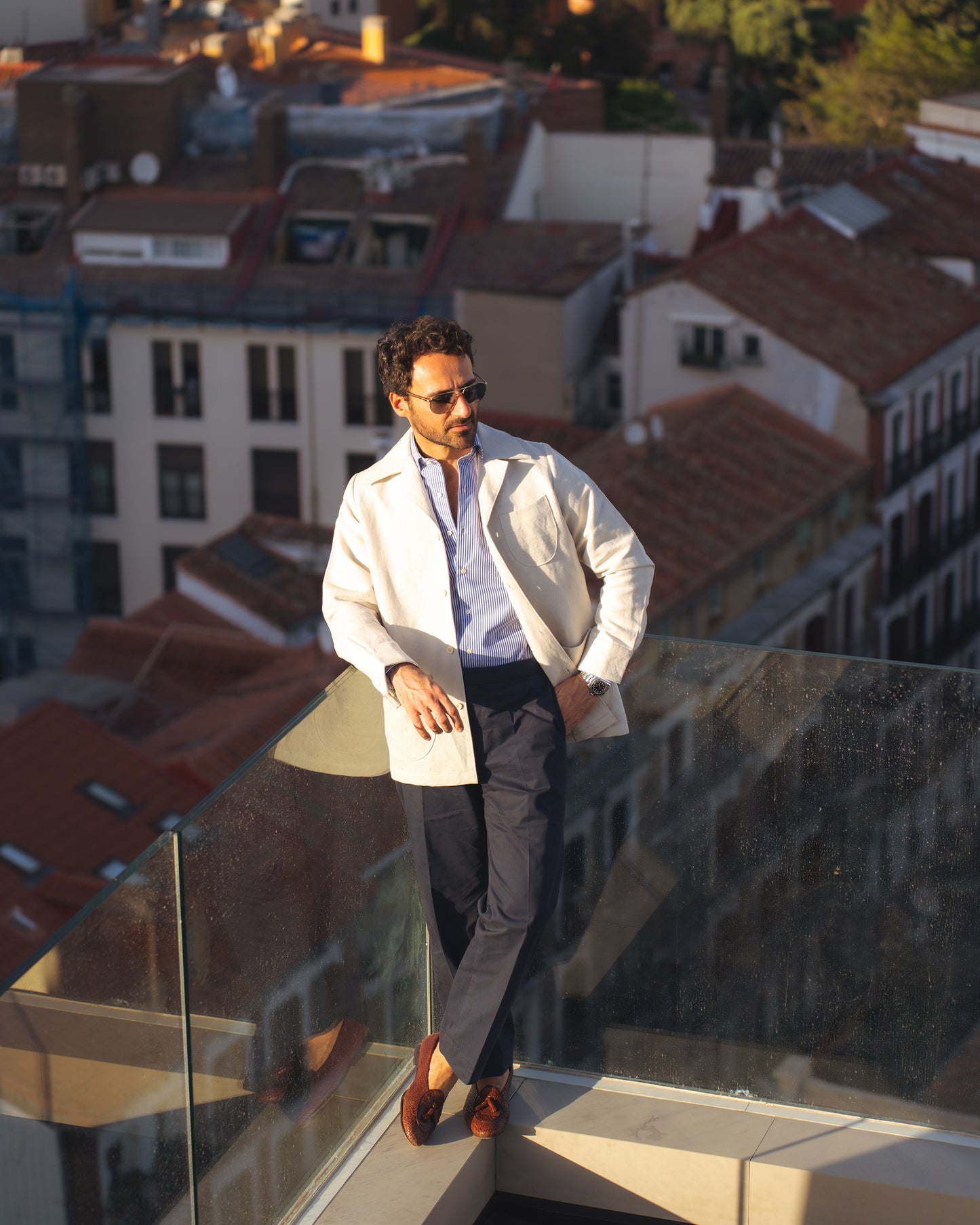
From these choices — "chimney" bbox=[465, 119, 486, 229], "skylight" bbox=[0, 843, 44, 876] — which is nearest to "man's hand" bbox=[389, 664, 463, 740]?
"skylight" bbox=[0, 843, 44, 876]

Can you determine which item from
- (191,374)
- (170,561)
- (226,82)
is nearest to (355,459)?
(191,374)

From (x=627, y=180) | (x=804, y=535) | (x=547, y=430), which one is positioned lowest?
(x=547, y=430)

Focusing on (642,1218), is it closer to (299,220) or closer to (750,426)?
(750,426)

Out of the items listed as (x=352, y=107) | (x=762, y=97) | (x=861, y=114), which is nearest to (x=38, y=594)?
(x=352, y=107)

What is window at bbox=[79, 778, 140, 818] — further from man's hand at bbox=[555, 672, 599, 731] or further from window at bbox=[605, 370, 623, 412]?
man's hand at bbox=[555, 672, 599, 731]

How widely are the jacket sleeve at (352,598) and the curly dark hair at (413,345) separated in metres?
0.24

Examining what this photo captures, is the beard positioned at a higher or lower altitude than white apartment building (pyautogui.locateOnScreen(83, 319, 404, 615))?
higher

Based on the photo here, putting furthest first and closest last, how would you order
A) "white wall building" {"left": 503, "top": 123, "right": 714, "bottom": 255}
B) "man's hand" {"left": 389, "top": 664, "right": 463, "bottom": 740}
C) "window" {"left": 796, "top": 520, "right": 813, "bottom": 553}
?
"white wall building" {"left": 503, "top": 123, "right": 714, "bottom": 255}, "window" {"left": 796, "top": 520, "right": 813, "bottom": 553}, "man's hand" {"left": 389, "top": 664, "right": 463, "bottom": 740}

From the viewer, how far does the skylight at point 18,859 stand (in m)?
24.8

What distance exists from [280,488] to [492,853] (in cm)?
3793

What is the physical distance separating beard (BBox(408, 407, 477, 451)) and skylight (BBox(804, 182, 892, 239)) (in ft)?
109

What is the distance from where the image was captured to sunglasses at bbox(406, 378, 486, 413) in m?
4.23

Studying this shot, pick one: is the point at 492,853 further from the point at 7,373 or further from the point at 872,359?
the point at 7,373

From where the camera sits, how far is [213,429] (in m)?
42.3
